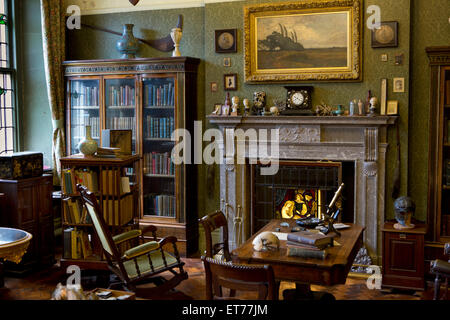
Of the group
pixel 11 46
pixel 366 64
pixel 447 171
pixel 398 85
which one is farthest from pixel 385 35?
pixel 11 46

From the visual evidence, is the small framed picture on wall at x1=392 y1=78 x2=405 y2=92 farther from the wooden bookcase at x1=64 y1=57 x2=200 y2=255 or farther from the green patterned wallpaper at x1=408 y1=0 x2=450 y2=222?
the wooden bookcase at x1=64 y1=57 x2=200 y2=255

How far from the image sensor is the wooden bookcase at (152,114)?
6.31 m

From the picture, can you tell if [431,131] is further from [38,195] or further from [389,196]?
[38,195]

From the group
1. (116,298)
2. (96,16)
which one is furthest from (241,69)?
(116,298)

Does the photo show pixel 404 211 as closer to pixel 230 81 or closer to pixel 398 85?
pixel 398 85

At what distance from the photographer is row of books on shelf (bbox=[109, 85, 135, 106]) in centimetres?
652

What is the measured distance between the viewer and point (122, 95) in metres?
6.56

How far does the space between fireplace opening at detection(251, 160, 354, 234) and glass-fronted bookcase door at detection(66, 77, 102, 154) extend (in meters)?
2.08

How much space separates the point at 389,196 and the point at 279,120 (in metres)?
1.44

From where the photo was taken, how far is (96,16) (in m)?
6.94

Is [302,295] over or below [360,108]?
below

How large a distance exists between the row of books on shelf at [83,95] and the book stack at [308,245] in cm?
365

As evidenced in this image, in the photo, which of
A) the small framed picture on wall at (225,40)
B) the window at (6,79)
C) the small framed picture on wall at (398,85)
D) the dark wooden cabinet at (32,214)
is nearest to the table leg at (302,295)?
the small framed picture on wall at (398,85)

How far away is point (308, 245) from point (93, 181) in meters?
2.39
